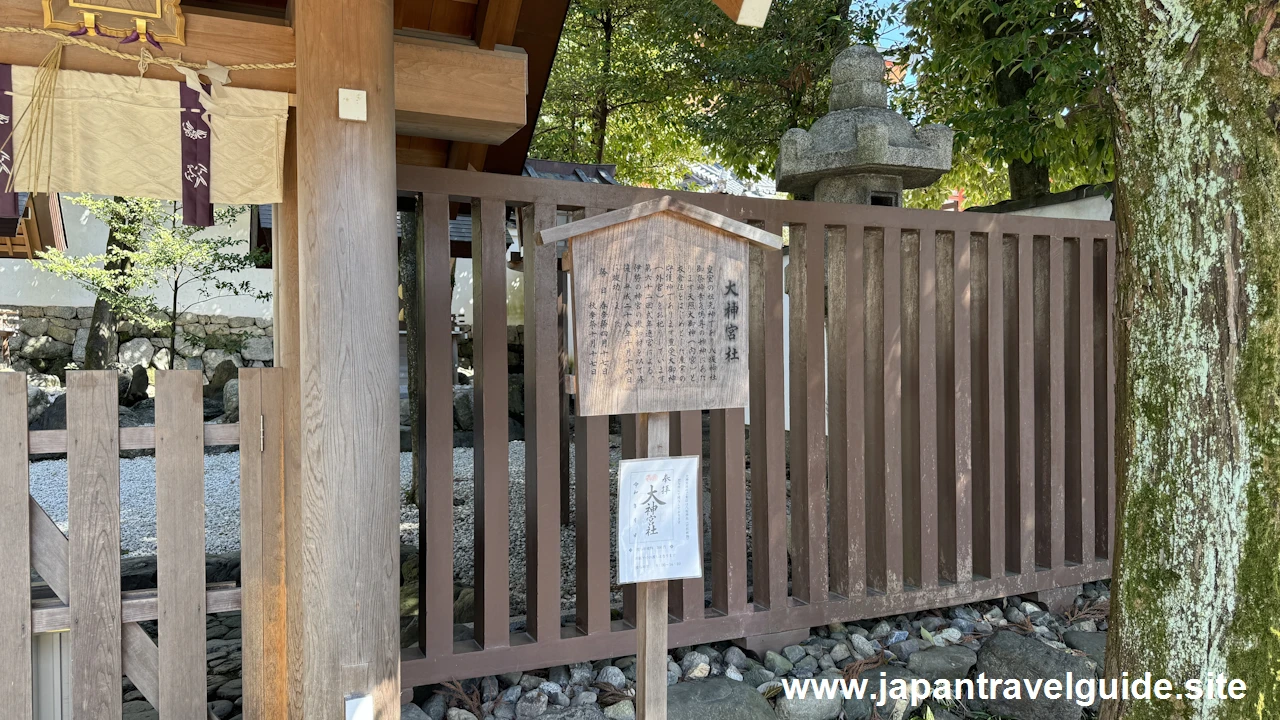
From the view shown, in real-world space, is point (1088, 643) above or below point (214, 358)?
below

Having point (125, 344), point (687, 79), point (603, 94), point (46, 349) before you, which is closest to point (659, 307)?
point (687, 79)

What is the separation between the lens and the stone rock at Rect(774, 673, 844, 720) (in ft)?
11.5

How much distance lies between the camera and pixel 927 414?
440 cm

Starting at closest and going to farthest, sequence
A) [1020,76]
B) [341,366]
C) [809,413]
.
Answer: [341,366], [809,413], [1020,76]

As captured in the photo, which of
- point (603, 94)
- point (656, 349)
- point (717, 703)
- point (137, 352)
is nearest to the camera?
point (656, 349)

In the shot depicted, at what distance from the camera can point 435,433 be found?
11.3 feet

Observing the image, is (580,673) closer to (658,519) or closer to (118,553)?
(658,519)

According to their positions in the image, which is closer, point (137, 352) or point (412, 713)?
point (412, 713)

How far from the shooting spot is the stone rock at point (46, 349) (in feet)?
45.7

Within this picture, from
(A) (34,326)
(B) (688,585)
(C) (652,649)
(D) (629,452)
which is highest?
(A) (34,326)

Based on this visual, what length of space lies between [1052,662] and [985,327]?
Result: 1837mm

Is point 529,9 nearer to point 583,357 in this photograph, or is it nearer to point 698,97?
point 583,357

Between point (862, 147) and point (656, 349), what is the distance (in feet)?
8.91


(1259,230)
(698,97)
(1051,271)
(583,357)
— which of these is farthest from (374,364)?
(698,97)
